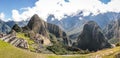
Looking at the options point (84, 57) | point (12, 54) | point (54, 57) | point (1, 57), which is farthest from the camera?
point (84, 57)

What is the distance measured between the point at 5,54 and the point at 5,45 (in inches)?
609

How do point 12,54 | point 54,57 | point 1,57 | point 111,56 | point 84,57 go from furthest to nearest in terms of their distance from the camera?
point 84,57 < point 54,57 < point 111,56 < point 12,54 < point 1,57

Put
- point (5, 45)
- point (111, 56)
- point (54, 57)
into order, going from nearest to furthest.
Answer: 1. point (5, 45)
2. point (111, 56)
3. point (54, 57)

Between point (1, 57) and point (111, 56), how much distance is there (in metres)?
66.9

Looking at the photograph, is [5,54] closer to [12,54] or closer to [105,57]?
[12,54]

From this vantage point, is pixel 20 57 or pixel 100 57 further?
pixel 100 57

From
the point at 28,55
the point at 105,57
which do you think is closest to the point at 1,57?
the point at 28,55

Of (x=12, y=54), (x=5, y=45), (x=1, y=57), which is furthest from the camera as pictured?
(x=5, y=45)

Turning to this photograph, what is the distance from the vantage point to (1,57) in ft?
414

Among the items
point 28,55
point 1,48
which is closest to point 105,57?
point 28,55

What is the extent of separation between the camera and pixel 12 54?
13462 centimetres

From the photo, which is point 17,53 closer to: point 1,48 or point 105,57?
point 1,48

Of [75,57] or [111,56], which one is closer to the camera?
[111,56]

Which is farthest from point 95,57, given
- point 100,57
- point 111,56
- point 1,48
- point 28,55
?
point 1,48
